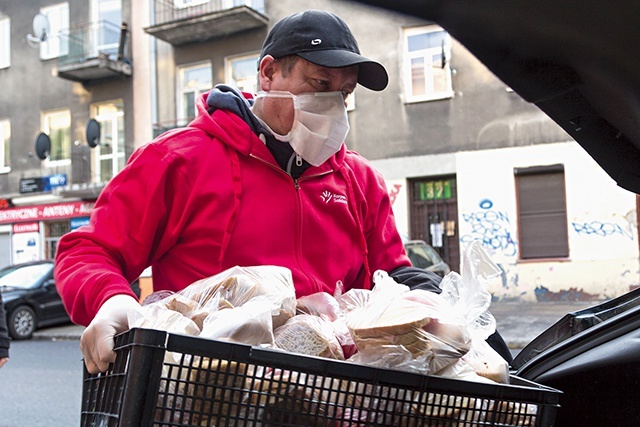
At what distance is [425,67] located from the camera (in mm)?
16375

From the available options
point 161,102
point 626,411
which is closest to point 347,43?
point 626,411

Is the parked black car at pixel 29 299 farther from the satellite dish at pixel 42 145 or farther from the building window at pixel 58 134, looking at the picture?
the building window at pixel 58 134

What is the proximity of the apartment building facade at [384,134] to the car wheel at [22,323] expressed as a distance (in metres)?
6.86

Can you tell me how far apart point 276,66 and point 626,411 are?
52.4 inches

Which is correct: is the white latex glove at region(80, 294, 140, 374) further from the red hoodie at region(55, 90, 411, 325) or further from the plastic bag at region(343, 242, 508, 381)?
the plastic bag at region(343, 242, 508, 381)

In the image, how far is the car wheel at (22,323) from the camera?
43.5 feet

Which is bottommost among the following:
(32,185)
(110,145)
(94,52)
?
(32,185)

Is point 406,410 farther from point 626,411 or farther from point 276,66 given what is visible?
point 276,66

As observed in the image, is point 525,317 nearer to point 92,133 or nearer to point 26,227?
point 92,133

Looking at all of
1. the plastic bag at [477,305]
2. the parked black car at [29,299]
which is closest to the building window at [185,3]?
the parked black car at [29,299]

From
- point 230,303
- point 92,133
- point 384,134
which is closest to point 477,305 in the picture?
point 230,303

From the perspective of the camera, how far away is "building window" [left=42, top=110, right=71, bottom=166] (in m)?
21.5

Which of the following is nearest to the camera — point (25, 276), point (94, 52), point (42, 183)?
point (25, 276)

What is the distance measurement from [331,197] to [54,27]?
2181 centimetres
